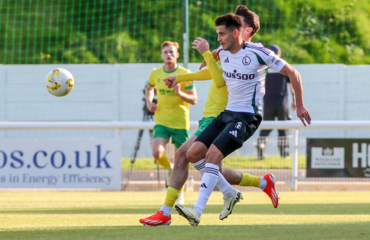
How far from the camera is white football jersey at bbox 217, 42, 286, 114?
5410mm

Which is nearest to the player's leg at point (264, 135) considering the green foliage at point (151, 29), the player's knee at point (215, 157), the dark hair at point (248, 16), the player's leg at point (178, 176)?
the player's leg at point (178, 176)

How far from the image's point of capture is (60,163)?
421 inches

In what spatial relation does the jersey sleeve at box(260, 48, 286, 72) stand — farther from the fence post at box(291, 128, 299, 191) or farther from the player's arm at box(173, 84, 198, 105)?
the fence post at box(291, 128, 299, 191)

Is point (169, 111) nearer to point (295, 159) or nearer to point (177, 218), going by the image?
point (177, 218)

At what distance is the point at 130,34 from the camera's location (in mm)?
21625

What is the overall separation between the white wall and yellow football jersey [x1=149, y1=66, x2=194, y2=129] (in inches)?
211

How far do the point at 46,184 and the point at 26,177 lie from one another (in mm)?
377

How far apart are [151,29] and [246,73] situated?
16.6 metres

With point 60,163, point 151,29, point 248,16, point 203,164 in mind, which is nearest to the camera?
point 248,16

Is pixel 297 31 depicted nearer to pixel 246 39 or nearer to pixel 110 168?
pixel 110 168

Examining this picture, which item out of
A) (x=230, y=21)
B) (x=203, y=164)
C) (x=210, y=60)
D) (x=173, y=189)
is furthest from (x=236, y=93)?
(x=173, y=189)

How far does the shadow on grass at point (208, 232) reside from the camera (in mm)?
4492

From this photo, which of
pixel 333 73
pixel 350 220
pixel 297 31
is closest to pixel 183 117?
pixel 350 220

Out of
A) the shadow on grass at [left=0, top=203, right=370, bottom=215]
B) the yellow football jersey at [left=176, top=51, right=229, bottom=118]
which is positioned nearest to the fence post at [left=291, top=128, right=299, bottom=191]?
the shadow on grass at [left=0, top=203, right=370, bottom=215]
